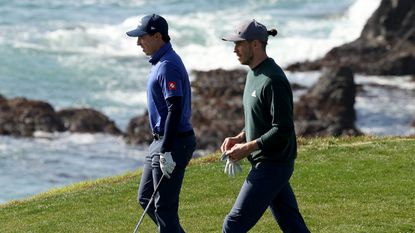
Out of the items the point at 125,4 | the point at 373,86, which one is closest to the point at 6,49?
the point at 125,4

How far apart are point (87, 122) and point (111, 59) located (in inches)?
502

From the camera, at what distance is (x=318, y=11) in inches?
2494

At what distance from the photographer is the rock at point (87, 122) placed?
3938 cm

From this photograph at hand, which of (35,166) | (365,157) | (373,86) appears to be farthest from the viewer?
(373,86)

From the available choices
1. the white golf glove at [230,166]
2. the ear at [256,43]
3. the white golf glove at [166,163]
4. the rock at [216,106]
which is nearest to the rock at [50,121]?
the rock at [216,106]

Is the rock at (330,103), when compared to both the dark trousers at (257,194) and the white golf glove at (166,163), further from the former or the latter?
the dark trousers at (257,194)

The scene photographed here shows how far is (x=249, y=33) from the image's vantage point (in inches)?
427

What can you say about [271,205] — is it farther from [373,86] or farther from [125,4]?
[125,4]

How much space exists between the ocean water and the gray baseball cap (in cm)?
1915

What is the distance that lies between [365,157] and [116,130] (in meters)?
21.5

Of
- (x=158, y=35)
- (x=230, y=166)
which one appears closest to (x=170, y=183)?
(x=230, y=166)

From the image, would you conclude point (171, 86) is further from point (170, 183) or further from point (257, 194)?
point (257, 194)

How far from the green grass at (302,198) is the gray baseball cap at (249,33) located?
12.3 feet

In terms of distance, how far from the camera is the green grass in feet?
48.0
